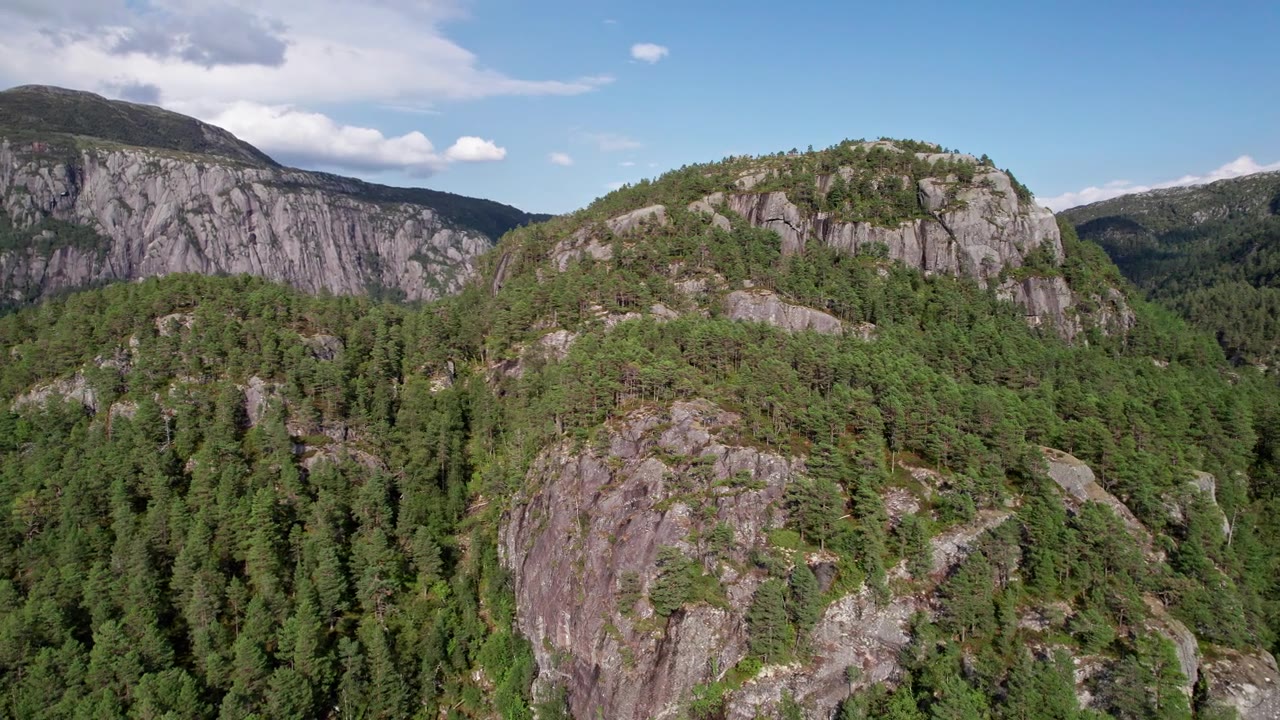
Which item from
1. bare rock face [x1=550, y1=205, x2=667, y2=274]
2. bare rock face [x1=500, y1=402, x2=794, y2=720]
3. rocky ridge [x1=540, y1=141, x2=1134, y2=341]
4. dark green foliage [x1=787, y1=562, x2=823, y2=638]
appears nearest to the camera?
dark green foliage [x1=787, y1=562, x2=823, y2=638]

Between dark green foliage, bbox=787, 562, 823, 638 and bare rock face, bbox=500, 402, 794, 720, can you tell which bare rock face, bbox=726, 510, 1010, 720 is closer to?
dark green foliage, bbox=787, 562, 823, 638

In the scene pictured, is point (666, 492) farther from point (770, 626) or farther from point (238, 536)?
point (238, 536)

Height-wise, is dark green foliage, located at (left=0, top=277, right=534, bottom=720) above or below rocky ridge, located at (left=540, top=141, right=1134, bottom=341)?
below

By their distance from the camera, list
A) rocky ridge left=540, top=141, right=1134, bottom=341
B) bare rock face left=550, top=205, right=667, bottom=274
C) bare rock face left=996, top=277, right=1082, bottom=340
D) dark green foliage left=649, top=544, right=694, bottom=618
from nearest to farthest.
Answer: dark green foliage left=649, top=544, right=694, bottom=618
bare rock face left=996, top=277, right=1082, bottom=340
rocky ridge left=540, top=141, right=1134, bottom=341
bare rock face left=550, top=205, right=667, bottom=274

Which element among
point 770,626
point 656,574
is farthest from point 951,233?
point 656,574

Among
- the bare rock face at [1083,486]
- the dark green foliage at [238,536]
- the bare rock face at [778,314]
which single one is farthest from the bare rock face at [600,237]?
the bare rock face at [1083,486]

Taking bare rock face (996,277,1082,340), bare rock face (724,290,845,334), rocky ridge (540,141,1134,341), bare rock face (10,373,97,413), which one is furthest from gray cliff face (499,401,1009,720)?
bare rock face (10,373,97,413)

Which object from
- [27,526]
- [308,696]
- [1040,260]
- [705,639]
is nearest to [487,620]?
[308,696]
